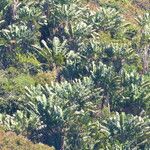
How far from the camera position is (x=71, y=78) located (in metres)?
50.5

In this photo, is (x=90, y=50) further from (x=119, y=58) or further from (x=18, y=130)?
(x=18, y=130)

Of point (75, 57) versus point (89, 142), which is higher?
point (75, 57)

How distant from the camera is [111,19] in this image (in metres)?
61.1

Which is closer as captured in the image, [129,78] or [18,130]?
[18,130]

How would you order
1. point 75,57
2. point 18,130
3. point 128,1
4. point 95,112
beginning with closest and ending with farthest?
point 18,130, point 95,112, point 75,57, point 128,1

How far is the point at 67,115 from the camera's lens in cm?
4122

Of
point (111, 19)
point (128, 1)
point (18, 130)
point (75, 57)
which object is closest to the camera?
point (18, 130)

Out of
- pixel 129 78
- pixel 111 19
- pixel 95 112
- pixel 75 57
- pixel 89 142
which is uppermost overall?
pixel 111 19

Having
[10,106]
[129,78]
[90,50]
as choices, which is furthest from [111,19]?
[10,106]

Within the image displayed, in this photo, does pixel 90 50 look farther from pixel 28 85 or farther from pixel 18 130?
pixel 18 130

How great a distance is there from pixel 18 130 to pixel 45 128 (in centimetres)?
203

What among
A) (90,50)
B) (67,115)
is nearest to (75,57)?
(90,50)

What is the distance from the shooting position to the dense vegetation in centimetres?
4103

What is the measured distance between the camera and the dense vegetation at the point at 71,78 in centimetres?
4103
